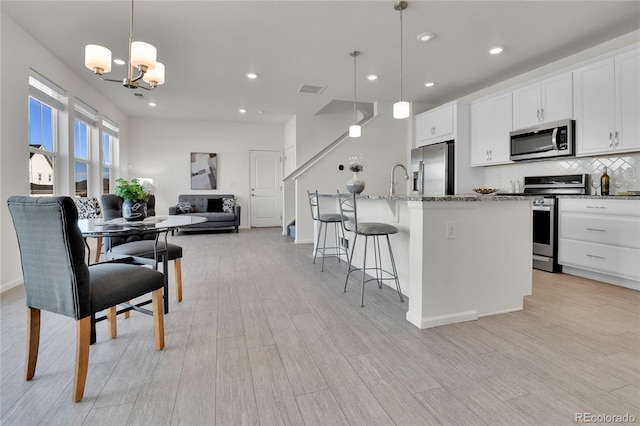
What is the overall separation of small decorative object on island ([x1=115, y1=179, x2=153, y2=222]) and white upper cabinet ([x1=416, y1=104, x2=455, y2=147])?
4708mm

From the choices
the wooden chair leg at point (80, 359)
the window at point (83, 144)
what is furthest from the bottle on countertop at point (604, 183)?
the window at point (83, 144)

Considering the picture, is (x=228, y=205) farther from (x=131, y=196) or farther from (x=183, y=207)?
(x=131, y=196)

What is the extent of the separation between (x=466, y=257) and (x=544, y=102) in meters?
3.00

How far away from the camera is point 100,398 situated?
1.49 metres

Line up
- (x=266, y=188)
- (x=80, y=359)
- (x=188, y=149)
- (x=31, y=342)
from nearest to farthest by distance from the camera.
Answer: (x=80, y=359) → (x=31, y=342) → (x=188, y=149) → (x=266, y=188)

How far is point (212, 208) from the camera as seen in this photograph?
780 cm

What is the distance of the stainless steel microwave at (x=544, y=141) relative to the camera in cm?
378

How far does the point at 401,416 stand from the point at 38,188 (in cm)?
489

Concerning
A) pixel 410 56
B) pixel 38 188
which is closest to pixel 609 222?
pixel 410 56

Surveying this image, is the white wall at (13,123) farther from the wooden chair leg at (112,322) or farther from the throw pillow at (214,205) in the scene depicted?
the throw pillow at (214,205)

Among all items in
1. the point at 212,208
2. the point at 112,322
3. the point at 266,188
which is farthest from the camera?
the point at 266,188

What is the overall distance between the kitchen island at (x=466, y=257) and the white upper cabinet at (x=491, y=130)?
2521mm

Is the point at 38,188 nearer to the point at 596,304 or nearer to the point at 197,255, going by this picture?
the point at 197,255

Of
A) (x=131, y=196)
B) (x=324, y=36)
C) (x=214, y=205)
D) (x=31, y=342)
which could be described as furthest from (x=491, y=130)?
(x=214, y=205)
